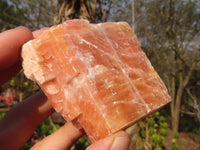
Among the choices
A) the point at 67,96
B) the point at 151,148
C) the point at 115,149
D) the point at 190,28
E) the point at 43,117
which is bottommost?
the point at 151,148

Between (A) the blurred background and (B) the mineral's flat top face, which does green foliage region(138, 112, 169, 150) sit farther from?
(B) the mineral's flat top face

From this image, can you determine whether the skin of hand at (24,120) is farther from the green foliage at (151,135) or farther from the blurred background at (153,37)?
the green foliage at (151,135)

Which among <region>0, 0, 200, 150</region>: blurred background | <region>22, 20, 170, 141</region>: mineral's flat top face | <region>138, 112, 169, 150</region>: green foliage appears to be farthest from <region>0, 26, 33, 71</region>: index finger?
<region>138, 112, 169, 150</region>: green foliage

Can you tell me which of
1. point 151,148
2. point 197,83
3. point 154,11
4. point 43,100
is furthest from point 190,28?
point 43,100

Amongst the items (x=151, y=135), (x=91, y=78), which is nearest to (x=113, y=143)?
(x=91, y=78)

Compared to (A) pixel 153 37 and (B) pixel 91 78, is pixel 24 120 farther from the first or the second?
(A) pixel 153 37

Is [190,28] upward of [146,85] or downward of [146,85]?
downward

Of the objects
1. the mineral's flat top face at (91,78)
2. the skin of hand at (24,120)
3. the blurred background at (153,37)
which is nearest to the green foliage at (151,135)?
the blurred background at (153,37)

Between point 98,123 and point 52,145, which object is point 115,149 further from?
point 52,145
